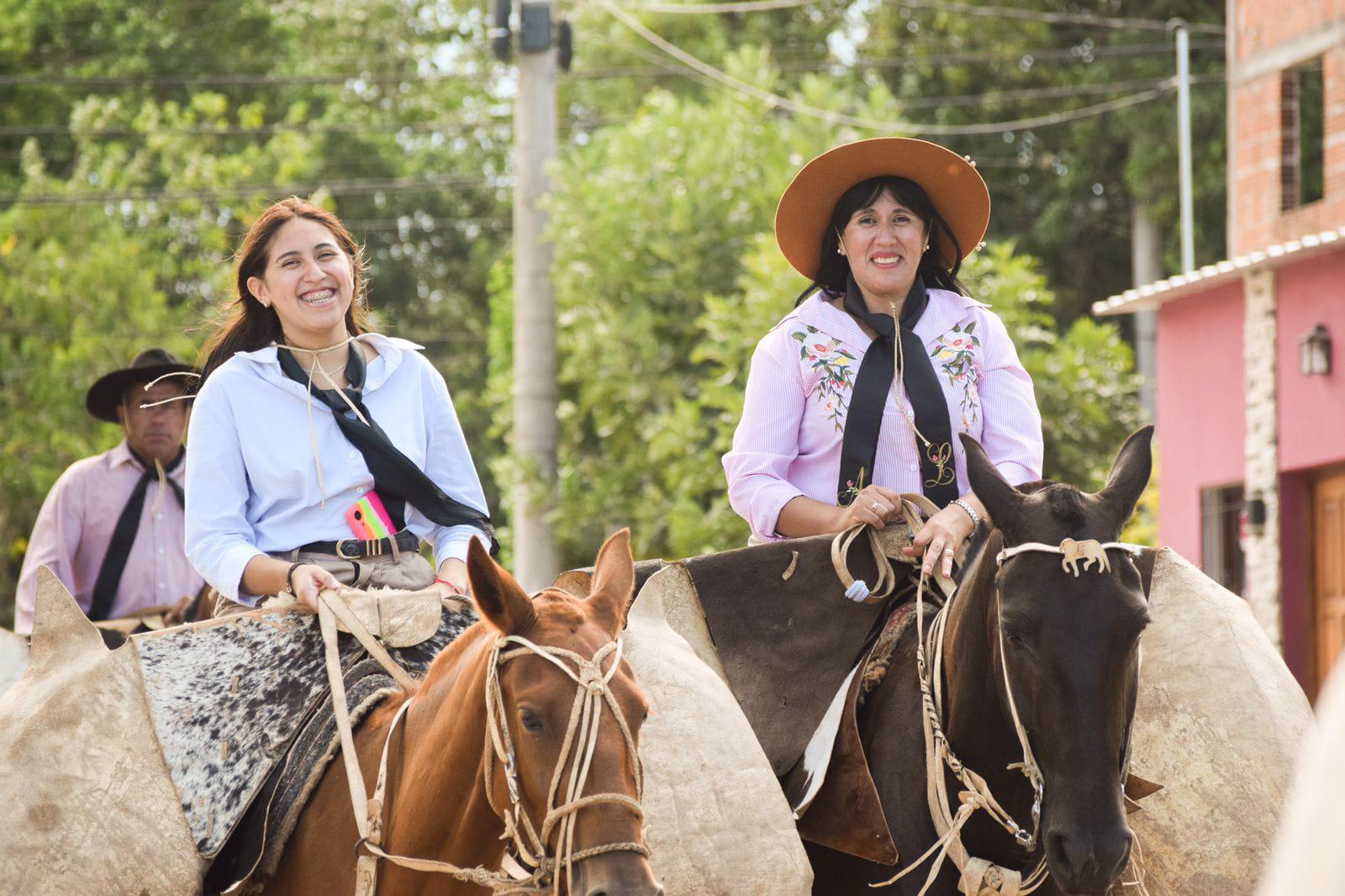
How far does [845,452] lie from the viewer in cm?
584

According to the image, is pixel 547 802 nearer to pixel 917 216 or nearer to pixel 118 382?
pixel 917 216

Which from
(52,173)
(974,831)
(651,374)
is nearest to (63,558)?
(974,831)

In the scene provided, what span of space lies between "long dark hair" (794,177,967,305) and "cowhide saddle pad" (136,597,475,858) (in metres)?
2.03

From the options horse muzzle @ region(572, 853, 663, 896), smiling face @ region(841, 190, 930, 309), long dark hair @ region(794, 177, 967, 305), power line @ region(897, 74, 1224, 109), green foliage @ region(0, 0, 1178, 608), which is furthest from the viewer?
power line @ region(897, 74, 1224, 109)

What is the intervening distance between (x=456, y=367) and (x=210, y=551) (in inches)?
1101

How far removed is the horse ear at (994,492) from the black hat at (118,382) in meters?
5.87

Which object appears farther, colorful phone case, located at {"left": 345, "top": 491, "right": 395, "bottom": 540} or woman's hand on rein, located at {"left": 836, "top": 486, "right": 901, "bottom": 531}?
woman's hand on rein, located at {"left": 836, "top": 486, "right": 901, "bottom": 531}

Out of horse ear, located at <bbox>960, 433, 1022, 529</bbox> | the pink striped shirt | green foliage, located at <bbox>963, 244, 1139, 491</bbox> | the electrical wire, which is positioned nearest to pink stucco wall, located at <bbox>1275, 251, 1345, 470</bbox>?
green foliage, located at <bbox>963, 244, 1139, 491</bbox>

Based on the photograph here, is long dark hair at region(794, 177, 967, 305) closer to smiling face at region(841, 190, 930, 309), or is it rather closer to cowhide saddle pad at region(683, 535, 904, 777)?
smiling face at region(841, 190, 930, 309)

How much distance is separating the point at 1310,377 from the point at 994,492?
1247 cm

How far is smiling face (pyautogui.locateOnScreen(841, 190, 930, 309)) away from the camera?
600 cm

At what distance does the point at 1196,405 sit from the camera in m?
18.3

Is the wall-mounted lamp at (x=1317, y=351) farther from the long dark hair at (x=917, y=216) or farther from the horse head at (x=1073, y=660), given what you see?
the horse head at (x=1073, y=660)

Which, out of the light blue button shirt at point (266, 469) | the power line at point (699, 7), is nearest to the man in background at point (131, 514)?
the light blue button shirt at point (266, 469)
